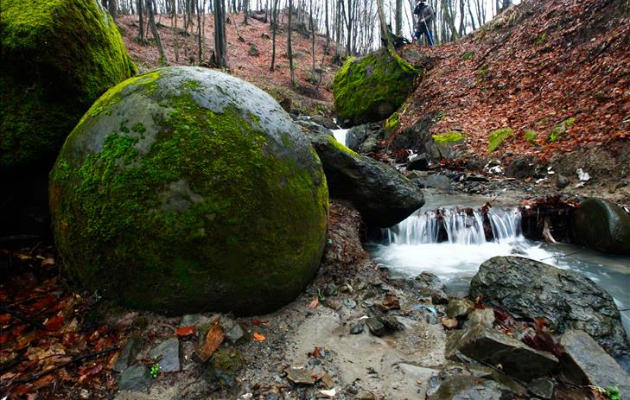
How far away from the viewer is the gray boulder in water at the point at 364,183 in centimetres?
502

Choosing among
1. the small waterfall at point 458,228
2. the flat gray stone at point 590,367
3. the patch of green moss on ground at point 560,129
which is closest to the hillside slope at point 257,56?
the patch of green moss on ground at point 560,129

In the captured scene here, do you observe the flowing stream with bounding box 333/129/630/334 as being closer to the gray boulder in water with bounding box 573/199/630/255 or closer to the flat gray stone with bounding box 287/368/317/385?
the gray boulder in water with bounding box 573/199/630/255

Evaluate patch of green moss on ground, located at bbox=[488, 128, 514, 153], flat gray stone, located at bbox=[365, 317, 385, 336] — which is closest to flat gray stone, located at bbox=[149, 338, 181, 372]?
flat gray stone, located at bbox=[365, 317, 385, 336]

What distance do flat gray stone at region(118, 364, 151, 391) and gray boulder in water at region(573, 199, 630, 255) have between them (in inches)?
254

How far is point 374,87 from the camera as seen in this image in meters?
14.5

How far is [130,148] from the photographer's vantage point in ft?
8.50

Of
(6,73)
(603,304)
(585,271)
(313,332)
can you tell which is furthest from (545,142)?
(6,73)

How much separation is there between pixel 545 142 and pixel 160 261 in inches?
352

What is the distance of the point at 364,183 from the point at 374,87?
10683mm

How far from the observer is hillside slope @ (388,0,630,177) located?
7262mm

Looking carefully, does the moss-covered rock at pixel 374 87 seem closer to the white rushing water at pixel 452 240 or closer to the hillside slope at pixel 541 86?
the hillside slope at pixel 541 86

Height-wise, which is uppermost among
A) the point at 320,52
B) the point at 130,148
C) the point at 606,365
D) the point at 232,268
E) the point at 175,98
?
the point at 320,52

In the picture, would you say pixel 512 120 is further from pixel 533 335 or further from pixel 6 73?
pixel 6 73

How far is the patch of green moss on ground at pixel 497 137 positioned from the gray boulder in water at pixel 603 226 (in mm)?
3836
